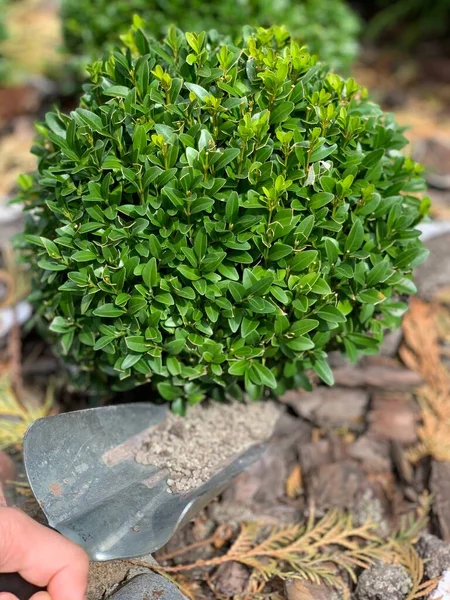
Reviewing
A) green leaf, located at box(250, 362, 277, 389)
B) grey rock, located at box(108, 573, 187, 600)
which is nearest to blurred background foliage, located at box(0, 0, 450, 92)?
green leaf, located at box(250, 362, 277, 389)

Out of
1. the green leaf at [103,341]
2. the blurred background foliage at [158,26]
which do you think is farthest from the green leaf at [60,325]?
the blurred background foliage at [158,26]

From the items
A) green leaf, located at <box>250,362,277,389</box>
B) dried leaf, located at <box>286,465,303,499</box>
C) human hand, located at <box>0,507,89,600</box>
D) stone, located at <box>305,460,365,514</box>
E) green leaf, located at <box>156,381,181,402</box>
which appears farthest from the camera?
dried leaf, located at <box>286,465,303,499</box>

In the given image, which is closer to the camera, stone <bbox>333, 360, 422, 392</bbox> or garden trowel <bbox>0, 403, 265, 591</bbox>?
garden trowel <bbox>0, 403, 265, 591</bbox>

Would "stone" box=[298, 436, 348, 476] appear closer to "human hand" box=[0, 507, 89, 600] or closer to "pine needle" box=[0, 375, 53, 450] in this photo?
"pine needle" box=[0, 375, 53, 450]

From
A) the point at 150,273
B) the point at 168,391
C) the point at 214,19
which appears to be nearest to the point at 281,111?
the point at 150,273

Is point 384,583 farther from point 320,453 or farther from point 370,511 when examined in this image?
point 320,453

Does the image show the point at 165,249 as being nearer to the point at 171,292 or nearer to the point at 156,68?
the point at 171,292
